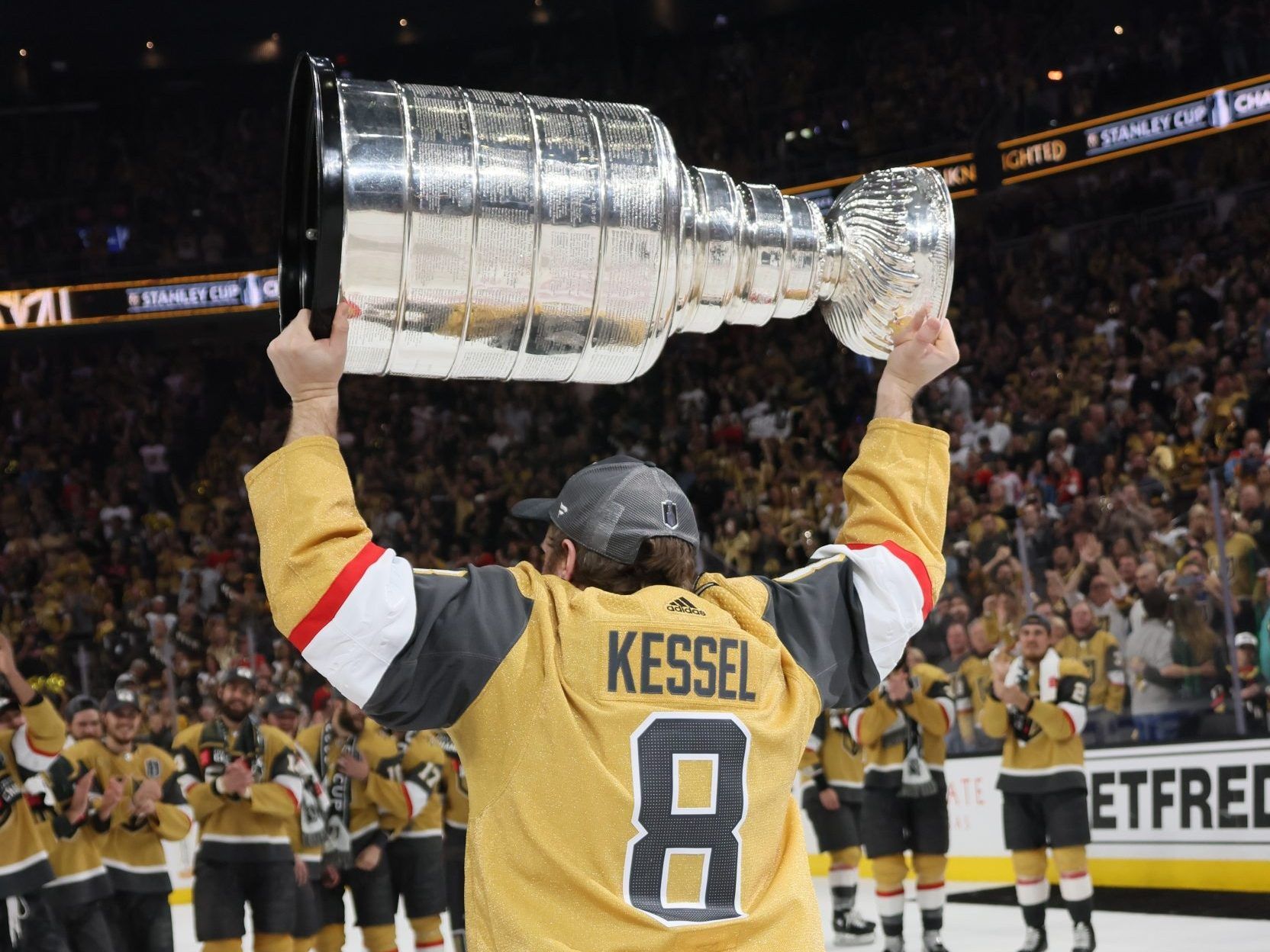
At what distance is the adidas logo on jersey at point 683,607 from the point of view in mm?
1729

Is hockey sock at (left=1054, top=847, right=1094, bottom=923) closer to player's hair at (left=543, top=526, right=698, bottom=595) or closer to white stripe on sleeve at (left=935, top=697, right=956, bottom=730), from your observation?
white stripe on sleeve at (left=935, top=697, right=956, bottom=730)

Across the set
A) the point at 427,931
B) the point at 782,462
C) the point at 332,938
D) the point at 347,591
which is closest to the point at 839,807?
the point at 427,931

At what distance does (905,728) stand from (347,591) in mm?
6639

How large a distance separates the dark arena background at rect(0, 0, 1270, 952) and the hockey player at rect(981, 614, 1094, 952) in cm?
58

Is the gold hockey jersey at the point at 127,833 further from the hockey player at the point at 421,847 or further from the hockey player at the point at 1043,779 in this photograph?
the hockey player at the point at 1043,779

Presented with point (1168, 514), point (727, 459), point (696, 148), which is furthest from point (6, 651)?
point (696, 148)

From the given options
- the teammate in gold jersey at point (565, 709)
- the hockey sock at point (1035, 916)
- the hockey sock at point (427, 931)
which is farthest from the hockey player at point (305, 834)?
the teammate in gold jersey at point (565, 709)

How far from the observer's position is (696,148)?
653 inches

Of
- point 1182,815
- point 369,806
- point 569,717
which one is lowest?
point 1182,815

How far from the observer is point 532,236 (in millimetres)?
1751

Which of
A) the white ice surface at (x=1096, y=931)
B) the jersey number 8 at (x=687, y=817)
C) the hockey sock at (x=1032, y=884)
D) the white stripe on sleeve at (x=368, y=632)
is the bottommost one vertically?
the white ice surface at (x=1096, y=931)

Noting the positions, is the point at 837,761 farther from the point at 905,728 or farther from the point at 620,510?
the point at 620,510

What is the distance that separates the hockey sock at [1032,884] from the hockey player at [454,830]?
113 inches

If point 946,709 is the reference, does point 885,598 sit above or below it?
above
